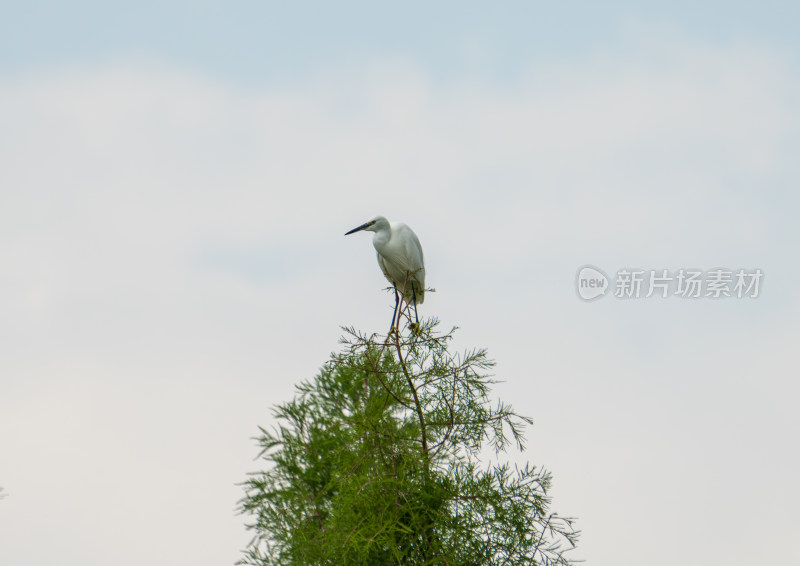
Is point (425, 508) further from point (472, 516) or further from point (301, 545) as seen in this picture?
point (301, 545)

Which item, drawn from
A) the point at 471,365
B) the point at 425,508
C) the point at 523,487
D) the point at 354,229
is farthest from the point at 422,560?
the point at 354,229

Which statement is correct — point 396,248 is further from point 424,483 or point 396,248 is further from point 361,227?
point 424,483

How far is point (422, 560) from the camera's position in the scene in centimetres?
482

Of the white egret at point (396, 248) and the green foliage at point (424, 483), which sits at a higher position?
the white egret at point (396, 248)

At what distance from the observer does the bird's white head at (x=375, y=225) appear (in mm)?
6512

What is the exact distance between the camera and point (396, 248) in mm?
6574

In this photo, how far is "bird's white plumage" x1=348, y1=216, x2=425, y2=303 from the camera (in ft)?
21.4

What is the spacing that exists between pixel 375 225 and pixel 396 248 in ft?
0.71

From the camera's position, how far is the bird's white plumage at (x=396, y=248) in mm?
6531

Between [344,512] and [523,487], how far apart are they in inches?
36.1

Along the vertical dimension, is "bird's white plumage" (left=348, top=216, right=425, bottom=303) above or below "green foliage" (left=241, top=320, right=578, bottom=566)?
above

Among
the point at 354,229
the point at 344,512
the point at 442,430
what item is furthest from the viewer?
the point at 354,229

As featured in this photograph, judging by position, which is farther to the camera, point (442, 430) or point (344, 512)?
point (442, 430)

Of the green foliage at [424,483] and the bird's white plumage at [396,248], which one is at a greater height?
the bird's white plumage at [396,248]
